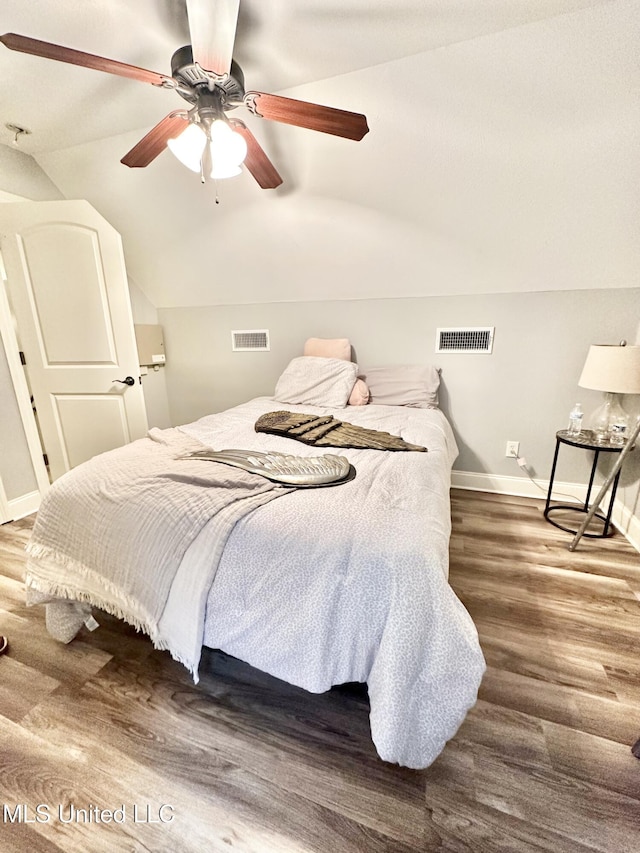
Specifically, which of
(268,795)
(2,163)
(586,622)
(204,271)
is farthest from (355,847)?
(2,163)

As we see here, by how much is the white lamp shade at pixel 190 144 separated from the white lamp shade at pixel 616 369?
2.22 m

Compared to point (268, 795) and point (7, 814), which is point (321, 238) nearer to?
point (268, 795)

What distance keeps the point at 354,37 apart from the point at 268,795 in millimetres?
2639

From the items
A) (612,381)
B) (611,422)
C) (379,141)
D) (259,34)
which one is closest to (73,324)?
(259,34)

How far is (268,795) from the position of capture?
99cm

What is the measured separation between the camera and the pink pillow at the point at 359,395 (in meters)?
2.54

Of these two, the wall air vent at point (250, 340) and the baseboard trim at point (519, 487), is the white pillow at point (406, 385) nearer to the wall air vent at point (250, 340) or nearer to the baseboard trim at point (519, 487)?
the baseboard trim at point (519, 487)

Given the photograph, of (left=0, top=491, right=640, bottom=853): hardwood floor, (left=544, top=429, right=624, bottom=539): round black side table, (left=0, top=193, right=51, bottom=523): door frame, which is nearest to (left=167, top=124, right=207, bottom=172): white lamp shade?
(left=0, top=193, right=51, bottom=523): door frame

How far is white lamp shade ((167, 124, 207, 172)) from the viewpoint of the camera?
143 cm

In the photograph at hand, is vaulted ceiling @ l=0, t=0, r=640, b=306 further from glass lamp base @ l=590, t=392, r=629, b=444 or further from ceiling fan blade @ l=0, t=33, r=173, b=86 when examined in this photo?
glass lamp base @ l=590, t=392, r=629, b=444

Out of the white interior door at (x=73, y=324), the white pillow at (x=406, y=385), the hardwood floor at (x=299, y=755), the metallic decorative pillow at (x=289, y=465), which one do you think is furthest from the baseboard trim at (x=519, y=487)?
the white interior door at (x=73, y=324)

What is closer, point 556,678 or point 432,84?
point 556,678

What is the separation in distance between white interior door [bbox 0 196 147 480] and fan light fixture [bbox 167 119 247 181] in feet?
3.25

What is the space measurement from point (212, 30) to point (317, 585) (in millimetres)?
1597
